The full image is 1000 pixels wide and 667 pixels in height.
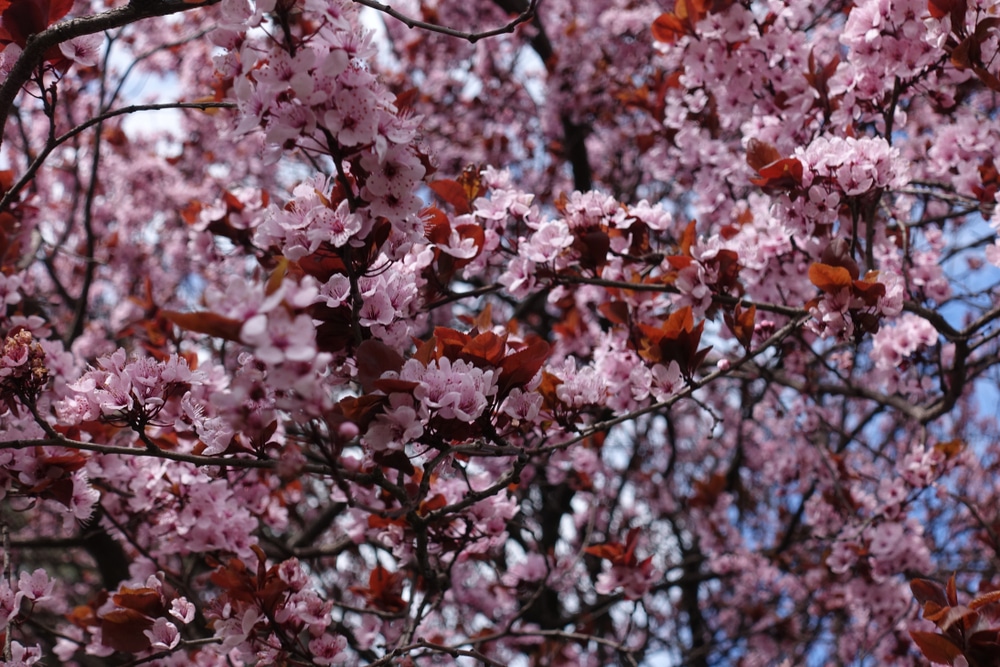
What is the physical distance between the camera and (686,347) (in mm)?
1777

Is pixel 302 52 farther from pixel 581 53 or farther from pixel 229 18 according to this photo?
pixel 581 53

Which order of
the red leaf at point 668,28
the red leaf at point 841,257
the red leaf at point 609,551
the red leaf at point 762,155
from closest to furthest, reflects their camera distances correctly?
1. the red leaf at point 841,257
2. the red leaf at point 762,155
3. the red leaf at point 609,551
4. the red leaf at point 668,28

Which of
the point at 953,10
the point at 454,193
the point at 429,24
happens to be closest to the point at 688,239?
the point at 454,193

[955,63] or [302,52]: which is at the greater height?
[955,63]

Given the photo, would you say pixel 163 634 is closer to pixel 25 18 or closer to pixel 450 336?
pixel 450 336

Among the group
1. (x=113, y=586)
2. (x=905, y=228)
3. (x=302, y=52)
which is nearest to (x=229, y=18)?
(x=302, y=52)

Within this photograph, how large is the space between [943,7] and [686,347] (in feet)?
3.73

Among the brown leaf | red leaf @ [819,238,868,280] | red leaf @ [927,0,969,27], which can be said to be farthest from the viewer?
red leaf @ [927,0,969,27]

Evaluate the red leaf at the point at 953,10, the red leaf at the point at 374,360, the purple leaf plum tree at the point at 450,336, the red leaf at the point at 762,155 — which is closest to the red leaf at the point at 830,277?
the purple leaf plum tree at the point at 450,336

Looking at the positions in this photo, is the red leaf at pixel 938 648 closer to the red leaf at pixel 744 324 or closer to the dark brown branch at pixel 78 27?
the red leaf at pixel 744 324

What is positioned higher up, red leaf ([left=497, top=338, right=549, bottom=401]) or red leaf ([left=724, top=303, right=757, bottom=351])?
red leaf ([left=724, top=303, right=757, bottom=351])

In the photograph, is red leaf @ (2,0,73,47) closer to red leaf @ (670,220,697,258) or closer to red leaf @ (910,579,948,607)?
red leaf @ (670,220,697,258)

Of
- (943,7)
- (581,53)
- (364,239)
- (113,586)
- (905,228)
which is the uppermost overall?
(581,53)

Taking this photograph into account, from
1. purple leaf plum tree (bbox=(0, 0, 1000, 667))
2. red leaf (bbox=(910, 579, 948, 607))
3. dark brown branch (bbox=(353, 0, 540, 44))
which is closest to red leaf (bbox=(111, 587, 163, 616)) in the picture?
purple leaf plum tree (bbox=(0, 0, 1000, 667))
